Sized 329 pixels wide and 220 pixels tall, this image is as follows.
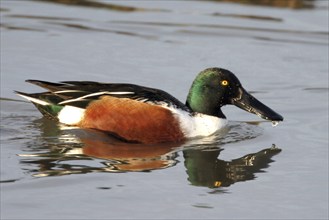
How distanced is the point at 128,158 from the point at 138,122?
76 cm

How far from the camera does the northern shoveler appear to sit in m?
10.0

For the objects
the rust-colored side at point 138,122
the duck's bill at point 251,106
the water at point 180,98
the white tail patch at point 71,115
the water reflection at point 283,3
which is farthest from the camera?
the water reflection at point 283,3

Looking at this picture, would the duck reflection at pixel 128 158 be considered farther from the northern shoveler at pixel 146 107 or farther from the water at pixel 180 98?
the northern shoveler at pixel 146 107

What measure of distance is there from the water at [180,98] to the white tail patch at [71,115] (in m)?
0.11

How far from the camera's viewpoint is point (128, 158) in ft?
30.6

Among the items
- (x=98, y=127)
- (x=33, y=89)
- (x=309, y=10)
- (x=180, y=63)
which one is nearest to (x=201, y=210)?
(x=98, y=127)

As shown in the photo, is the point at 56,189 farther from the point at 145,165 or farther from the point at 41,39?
the point at 41,39

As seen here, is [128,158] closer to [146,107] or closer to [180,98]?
[146,107]

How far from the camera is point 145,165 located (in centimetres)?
908

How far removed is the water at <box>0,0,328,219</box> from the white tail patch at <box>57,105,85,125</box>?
0.38 ft

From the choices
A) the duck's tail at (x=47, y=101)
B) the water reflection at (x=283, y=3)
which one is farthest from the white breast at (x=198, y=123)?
the water reflection at (x=283, y=3)

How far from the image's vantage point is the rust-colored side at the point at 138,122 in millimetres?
10016

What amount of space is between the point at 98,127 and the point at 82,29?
14.3 ft

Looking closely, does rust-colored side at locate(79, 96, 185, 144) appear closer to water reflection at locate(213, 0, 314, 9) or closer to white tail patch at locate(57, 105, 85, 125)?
white tail patch at locate(57, 105, 85, 125)
